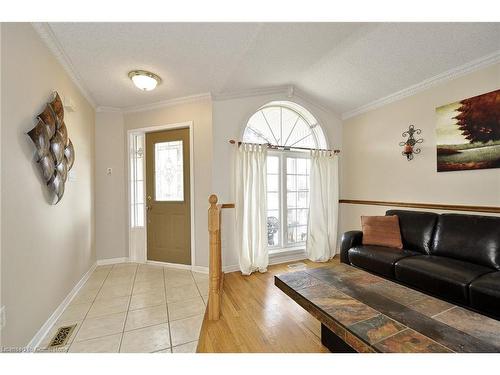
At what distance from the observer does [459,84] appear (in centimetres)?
248

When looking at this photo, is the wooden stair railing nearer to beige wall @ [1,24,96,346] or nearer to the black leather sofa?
beige wall @ [1,24,96,346]

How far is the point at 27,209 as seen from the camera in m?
1.60

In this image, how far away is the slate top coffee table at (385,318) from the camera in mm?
987

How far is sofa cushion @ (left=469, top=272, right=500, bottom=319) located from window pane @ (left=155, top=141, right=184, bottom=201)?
3.17 m

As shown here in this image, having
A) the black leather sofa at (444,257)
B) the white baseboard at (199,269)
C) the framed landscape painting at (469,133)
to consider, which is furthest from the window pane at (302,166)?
the white baseboard at (199,269)

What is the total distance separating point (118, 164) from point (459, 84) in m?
4.54

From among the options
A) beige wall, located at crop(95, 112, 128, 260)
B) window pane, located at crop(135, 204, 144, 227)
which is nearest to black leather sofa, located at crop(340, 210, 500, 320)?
window pane, located at crop(135, 204, 144, 227)

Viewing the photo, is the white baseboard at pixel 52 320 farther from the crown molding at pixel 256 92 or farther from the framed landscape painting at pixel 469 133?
the framed landscape painting at pixel 469 133

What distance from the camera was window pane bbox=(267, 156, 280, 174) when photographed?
348 centimetres

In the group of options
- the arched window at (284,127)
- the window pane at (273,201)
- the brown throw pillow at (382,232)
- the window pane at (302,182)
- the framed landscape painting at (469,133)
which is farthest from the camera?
the window pane at (302,182)

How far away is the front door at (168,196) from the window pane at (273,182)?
1.24m

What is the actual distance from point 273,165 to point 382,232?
1.74 m

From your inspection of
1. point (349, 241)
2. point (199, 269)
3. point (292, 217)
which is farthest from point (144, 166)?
point (349, 241)
